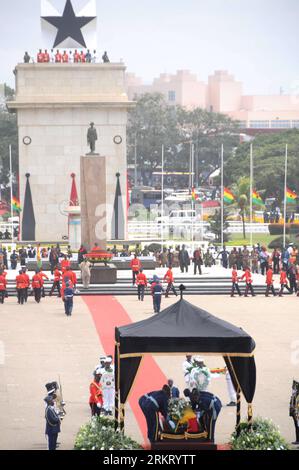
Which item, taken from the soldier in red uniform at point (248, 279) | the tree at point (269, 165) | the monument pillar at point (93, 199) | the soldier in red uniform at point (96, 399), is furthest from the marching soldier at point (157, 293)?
the tree at point (269, 165)

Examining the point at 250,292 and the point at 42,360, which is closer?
the point at 42,360

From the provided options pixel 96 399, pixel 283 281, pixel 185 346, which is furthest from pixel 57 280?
pixel 185 346

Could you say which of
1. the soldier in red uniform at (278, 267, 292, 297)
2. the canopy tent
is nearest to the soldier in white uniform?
the canopy tent

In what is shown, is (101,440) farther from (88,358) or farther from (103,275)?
(103,275)

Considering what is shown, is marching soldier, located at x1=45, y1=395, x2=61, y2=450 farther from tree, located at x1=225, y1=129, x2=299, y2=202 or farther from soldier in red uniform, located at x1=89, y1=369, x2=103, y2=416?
tree, located at x1=225, y1=129, x2=299, y2=202

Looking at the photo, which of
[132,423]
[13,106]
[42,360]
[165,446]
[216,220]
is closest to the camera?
[165,446]

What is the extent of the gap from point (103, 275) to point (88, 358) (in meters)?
17.3

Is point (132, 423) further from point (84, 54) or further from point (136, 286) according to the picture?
point (84, 54)

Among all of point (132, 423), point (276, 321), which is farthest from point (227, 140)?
point (132, 423)

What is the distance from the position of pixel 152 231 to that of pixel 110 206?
323 inches

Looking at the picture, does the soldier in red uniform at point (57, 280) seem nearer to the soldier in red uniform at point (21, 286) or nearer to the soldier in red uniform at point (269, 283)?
the soldier in red uniform at point (21, 286)

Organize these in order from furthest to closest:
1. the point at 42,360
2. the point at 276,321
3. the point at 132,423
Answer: the point at 276,321 < the point at 42,360 < the point at 132,423

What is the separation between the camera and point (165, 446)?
755 inches

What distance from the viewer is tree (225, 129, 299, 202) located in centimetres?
9669
